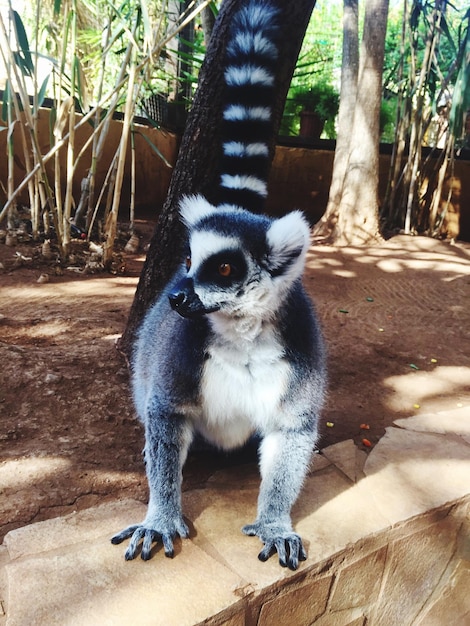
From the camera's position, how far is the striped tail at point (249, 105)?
6.87 feet

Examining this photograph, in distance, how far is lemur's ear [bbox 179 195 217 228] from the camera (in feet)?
6.25

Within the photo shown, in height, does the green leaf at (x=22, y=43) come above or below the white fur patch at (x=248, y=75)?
above

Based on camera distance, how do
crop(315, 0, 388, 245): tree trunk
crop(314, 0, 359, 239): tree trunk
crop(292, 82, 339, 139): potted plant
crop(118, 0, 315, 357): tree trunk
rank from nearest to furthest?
crop(118, 0, 315, 357): tree trunk, crop(315, 0, 388, 245): tree trunk, crop(314, 0, 359, 239): tree trunk, crop(292, 82, 339, 139): potted plant

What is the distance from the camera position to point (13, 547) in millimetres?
1540

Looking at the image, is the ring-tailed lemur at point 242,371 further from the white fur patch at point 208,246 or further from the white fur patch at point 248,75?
the white fur patch at point 248,75

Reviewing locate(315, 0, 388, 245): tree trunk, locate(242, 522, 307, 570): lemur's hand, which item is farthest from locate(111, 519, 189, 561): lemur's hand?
locate(315, 0, 388, 245): tree trunk

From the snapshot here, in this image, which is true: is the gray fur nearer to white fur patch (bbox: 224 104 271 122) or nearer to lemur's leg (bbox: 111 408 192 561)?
lemur's leg (bbox: 111 408 192 561)

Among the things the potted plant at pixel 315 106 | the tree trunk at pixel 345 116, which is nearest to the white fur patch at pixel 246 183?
the tree trunk at pixel 345 116

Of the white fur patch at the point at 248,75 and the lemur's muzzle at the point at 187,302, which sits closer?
the lemur's muzzle at the point at 187,302

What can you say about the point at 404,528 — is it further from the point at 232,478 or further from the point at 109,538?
the point at 109,538

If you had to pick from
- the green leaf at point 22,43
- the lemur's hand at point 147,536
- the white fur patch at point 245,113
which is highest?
the green leaf at point 22,43

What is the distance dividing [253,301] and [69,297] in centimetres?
278

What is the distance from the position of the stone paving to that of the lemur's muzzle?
2.25 ft

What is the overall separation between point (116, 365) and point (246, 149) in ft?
4.33
